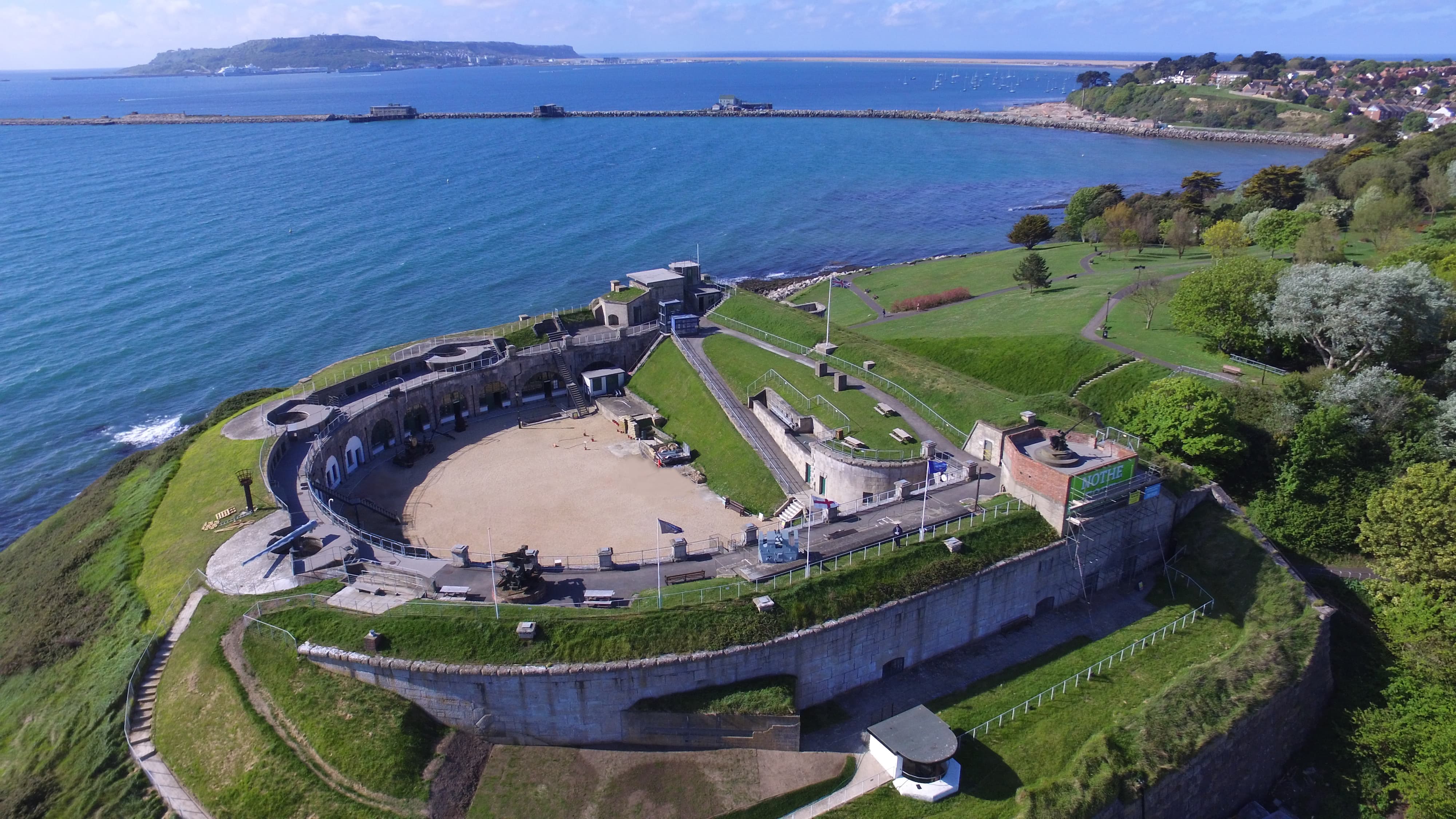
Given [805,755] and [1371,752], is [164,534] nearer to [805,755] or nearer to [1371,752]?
[805,755]

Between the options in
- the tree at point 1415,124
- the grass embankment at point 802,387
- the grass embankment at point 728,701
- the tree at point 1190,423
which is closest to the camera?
the grass embankment at point 728,701

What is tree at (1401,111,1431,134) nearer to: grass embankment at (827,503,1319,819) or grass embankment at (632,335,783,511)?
grass embankment at (827,503,1319,819)

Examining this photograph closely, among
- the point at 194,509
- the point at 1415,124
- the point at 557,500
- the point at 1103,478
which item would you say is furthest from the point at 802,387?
the point at 1415,124

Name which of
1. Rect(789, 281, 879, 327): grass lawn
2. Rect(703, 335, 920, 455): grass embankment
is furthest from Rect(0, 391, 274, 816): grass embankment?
Rect(789, 281, 879, 327): grass lawn

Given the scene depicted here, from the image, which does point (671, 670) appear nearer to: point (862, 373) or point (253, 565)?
point (253, 565)

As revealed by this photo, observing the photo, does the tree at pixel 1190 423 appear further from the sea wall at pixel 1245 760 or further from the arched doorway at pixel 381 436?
the arched doorway at pixel 381 436

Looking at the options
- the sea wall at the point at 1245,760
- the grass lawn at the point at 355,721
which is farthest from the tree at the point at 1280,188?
the grass lawn at the point at 355,721
